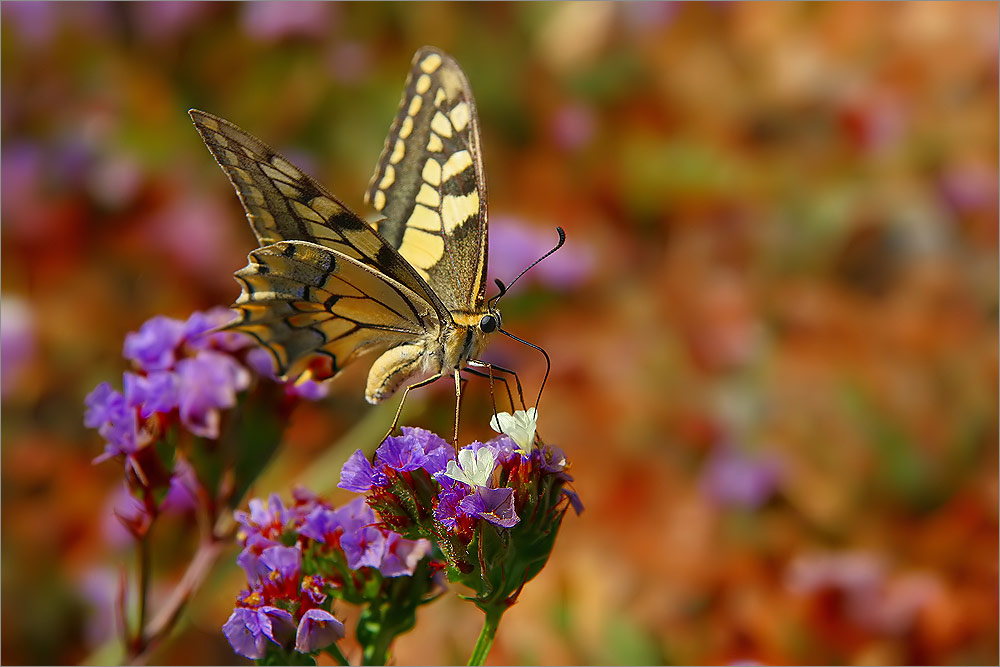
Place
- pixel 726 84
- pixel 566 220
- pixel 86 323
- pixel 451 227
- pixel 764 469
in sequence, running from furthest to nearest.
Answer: pixel 726 84
pixel 566 220
pixel 86 323
pixel 764 469
pixel 451 227

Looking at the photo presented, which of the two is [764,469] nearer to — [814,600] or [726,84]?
[814,600]

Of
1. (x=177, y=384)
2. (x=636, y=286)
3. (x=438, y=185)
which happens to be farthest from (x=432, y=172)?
(x=636, y=286)

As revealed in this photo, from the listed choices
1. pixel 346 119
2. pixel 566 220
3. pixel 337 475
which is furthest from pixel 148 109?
pixel 337 475

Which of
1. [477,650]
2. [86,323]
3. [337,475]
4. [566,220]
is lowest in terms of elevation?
[477,650]

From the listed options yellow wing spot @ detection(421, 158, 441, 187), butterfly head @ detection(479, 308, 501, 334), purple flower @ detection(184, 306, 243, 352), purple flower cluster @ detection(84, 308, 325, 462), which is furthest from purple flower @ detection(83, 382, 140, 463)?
yellow wing spot @ detection(421, 158, 441, 187)

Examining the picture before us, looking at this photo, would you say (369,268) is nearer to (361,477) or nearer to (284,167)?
(284,167)
